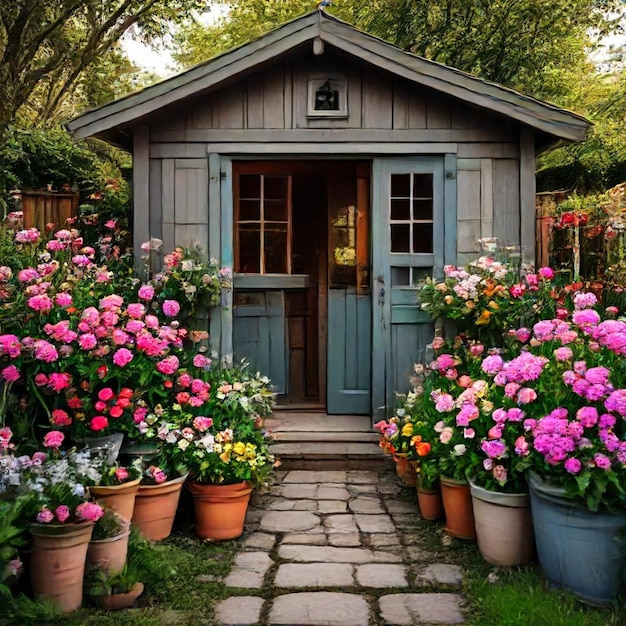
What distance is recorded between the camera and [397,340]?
6.45 m

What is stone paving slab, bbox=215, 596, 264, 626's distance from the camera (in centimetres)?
348

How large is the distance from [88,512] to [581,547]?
2211 mm

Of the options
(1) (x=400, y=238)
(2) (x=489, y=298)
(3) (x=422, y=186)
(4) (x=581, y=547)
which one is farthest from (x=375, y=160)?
(4) (x=581, y=547)

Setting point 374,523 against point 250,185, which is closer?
point 374,523

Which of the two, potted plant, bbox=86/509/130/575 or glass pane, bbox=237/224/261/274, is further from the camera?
glass pane, bbox=237/224/261/274

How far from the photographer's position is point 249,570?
4.13 m

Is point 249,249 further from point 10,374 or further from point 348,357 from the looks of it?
point 10,374

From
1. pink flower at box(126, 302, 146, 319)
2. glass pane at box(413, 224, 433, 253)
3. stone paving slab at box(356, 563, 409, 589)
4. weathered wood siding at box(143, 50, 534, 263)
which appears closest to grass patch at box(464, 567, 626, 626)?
stone paving slab at box(356, 563, 409, 589)

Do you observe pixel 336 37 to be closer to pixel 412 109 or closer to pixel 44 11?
pixel 412 109

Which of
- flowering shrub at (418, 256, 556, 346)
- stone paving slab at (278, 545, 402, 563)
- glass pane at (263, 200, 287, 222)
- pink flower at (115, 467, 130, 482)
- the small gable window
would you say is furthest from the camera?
glass pane at (263, 200, 287, 222)

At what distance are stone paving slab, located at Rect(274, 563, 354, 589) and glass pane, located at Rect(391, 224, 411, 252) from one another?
2992 millimetres

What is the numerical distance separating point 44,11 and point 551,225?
8.69 m

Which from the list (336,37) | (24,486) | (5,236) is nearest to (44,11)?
(5,236)

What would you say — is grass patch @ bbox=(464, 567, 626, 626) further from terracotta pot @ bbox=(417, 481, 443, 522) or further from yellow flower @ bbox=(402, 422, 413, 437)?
yellow flower @ bbox=(402, 422, 413, 437)
